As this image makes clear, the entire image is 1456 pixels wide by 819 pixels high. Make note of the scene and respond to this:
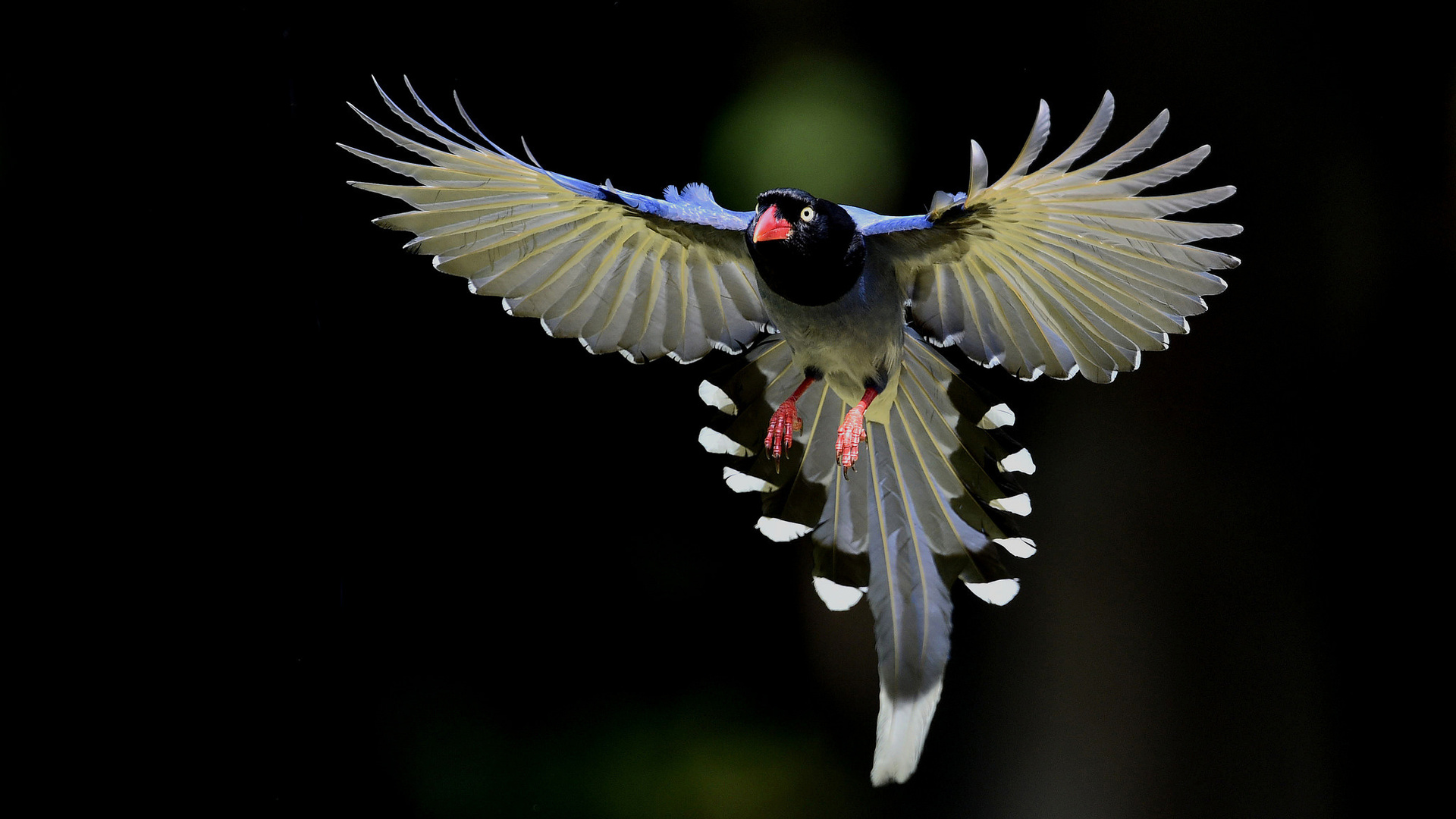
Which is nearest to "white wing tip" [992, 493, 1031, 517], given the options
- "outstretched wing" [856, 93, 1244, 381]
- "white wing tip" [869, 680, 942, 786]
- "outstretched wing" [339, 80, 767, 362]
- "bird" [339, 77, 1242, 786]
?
"bird" [339, 77, 1242, 786]

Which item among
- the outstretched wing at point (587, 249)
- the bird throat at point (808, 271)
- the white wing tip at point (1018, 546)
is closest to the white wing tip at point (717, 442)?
the outstretched wing at point (587, 249)

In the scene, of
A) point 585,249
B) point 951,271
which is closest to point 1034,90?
point 951,271

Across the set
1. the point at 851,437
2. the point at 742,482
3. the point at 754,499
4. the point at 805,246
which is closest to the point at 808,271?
the point at 805,246

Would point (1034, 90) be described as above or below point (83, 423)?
above

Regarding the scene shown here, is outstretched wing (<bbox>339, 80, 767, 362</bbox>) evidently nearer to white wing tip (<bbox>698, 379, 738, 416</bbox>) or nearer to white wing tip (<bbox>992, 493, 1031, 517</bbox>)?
white wing tip (<bbox>698, 379, 738, 416</bbox>)

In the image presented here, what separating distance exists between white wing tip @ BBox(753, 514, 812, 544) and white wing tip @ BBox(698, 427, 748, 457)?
3.8 inches

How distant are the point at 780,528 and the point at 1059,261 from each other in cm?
48

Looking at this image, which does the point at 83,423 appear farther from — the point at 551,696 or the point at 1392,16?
the point at 1392,16

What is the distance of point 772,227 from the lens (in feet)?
3.66

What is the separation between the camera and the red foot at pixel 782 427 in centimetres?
130

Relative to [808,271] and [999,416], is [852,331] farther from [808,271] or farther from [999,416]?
[999,416]

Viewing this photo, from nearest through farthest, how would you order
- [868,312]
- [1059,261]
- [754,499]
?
1. [1059,261]
2. [868,312]
3. [754,499]

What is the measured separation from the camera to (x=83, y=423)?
1375 mm

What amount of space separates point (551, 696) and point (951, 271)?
3.29 ft
